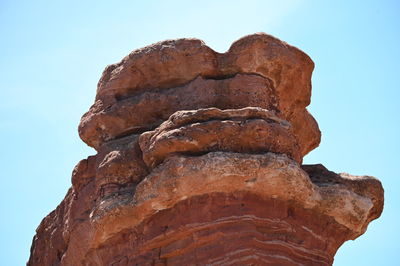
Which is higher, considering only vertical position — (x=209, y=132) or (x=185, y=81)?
(x=185, y=81)

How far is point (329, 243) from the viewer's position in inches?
388

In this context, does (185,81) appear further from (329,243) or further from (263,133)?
(329,243)

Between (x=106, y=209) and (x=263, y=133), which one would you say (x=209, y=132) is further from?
(x=106, y=209)

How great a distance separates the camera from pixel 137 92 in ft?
36.8

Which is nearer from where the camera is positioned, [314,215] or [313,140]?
[314,215]

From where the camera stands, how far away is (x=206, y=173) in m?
9.14

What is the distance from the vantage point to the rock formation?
920 cm

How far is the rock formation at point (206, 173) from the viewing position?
920cm

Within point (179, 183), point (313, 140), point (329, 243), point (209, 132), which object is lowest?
point (329, 243)

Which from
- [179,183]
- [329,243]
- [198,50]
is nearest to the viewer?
[179,183]

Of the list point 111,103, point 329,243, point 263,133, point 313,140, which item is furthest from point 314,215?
point 111,103

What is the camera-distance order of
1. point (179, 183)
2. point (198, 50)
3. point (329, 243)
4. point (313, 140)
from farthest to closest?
point (313, 140), point (198, 50), point (329, 243), point (179, 183)

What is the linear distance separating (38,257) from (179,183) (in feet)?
14.9

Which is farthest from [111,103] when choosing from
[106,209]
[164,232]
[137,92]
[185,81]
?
[164,232]
